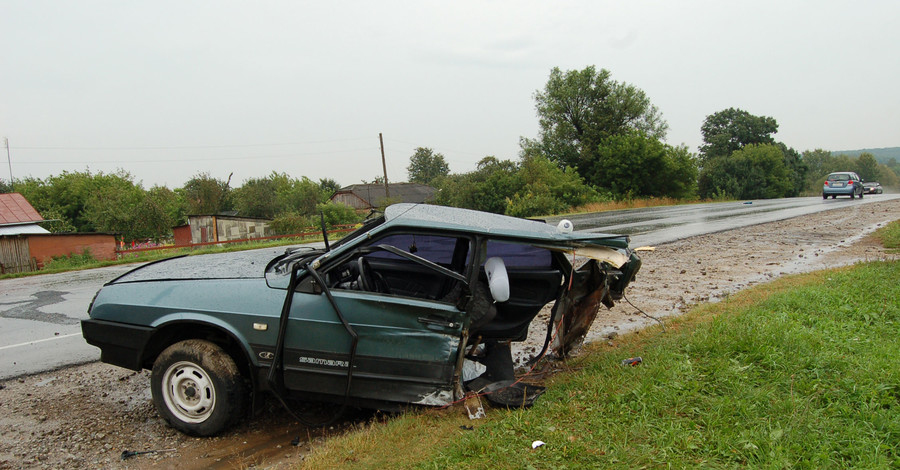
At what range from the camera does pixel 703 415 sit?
325cm

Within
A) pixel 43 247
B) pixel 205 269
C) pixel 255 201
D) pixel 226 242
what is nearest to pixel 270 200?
pixel 255 201

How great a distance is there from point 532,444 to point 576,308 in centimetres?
167

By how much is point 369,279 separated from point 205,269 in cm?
137

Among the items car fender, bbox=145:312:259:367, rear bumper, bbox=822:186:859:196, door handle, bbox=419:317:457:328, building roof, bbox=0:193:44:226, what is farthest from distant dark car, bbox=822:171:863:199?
building roof, bbox=0:193:44:226

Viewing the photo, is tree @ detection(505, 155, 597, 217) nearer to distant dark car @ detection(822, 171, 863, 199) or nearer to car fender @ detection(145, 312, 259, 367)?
distant dark car @ detection(822, 171, 863, 199)

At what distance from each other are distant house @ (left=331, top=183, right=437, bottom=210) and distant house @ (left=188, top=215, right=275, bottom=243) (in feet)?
114

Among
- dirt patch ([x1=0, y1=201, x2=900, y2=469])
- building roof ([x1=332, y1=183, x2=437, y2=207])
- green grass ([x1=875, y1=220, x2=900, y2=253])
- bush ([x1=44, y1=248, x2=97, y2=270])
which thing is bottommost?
dirt patch ([x1=0, y1=201, x2=900, y2=469])

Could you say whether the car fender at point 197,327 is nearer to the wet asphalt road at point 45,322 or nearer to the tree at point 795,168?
the wet asphalt road at point 45,322

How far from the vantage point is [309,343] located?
11.5 feet

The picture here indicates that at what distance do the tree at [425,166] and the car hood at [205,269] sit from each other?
8559 cm

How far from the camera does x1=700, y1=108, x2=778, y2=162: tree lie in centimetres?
6831

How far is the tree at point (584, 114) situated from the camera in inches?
1773

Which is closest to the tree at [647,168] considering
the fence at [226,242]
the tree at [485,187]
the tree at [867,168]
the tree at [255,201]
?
the tree at [485,187]

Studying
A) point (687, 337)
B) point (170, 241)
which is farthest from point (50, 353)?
point (170, 241)
